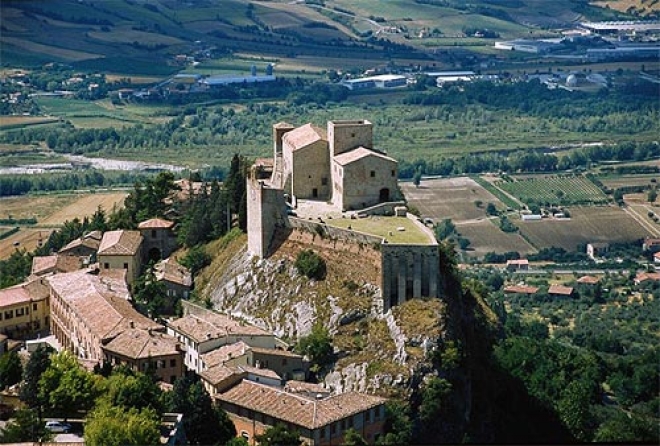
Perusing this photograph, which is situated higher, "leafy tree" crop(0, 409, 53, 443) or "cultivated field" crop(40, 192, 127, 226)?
"leafy tree" crop(0, 409, 53, 443)

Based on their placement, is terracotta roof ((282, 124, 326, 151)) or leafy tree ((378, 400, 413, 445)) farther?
terracotta roof ((282, 124, 326, 151))

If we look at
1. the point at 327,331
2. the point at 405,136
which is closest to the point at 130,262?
the point at 327,331

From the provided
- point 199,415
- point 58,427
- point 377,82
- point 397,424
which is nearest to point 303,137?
point 397,424

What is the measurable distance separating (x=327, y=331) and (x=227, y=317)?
2.25 meters

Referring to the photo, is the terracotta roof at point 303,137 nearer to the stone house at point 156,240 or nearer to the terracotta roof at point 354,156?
the terracotta roof at point 354,156

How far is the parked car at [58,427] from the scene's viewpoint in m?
20.6

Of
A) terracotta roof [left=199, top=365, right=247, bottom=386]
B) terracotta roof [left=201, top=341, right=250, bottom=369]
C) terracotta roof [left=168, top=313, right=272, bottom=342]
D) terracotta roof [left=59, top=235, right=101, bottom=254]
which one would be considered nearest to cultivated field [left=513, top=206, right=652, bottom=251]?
terracotta roof [left=59, top=235, right=101, bottom=254]

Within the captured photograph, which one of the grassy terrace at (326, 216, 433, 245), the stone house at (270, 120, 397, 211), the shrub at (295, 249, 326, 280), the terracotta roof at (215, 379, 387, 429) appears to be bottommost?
the terracotta roof at (215, 379, 387, 429)

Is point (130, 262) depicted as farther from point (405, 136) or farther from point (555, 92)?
point (555, 92)

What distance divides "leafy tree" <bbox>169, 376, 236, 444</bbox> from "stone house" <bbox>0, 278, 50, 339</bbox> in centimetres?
536

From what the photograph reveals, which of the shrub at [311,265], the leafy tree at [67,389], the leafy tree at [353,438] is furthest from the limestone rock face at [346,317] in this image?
the leafy tree at [67,389]

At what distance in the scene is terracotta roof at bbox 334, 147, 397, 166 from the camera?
1030 inches

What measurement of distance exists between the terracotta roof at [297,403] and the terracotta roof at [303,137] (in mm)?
6176

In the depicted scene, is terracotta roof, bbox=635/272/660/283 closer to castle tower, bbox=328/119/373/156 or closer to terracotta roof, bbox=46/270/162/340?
castle tower, bbox=328/119/373/156
